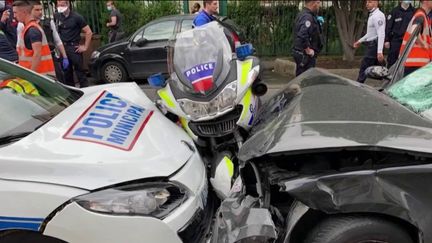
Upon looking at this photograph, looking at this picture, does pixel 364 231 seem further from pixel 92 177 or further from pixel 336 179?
pixel 92 177

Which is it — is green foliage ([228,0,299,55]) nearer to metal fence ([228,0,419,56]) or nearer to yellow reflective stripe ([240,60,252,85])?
metal fence ([228,0,419,56])

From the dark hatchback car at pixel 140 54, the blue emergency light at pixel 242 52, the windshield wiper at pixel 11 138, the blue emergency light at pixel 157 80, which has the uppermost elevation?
the blue emergency light at pixel 242 52

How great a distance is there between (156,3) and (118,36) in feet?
6.10

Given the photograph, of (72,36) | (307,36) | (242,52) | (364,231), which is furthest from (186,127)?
(72,36)

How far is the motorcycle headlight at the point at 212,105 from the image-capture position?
336cm

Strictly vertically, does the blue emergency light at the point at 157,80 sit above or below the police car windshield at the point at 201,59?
below

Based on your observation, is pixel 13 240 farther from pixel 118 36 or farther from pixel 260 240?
pixel 118 36

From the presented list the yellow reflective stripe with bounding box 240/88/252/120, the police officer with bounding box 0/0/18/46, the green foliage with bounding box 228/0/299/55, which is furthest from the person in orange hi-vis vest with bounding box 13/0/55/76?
the green foliage with bounding box 228/0/299/55

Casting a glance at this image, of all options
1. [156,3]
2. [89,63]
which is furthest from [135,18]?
[89,63]

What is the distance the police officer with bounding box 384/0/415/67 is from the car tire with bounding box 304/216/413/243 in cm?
612

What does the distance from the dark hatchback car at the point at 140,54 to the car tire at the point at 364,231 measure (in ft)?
26.5

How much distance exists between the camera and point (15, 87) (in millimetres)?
3061

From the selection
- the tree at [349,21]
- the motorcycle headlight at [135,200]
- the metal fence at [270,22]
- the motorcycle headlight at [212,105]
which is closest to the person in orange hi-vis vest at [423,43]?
the motorcycle headlight at [212,105]

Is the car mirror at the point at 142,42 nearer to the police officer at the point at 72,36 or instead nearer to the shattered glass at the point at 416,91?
the police officer at the point at 72,36
